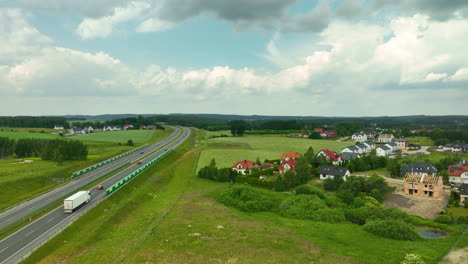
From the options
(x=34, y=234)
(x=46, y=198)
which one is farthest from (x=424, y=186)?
(x=46, y=198)

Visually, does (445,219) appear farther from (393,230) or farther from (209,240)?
(209,240)

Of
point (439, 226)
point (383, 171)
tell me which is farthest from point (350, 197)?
point (383, 171)

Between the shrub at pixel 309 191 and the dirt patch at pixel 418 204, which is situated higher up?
the shrub at pixel 309 191

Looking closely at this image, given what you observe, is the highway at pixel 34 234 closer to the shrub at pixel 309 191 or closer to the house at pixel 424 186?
the shrub at pixel 309 191

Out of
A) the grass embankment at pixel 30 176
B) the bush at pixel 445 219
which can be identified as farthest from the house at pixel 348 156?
the grass embankment at pixel 30 176

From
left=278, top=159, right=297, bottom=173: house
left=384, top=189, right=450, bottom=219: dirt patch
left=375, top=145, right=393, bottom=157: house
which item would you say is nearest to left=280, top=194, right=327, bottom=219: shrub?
left=384, top=189, right=450, bottom=219: dirt patch
